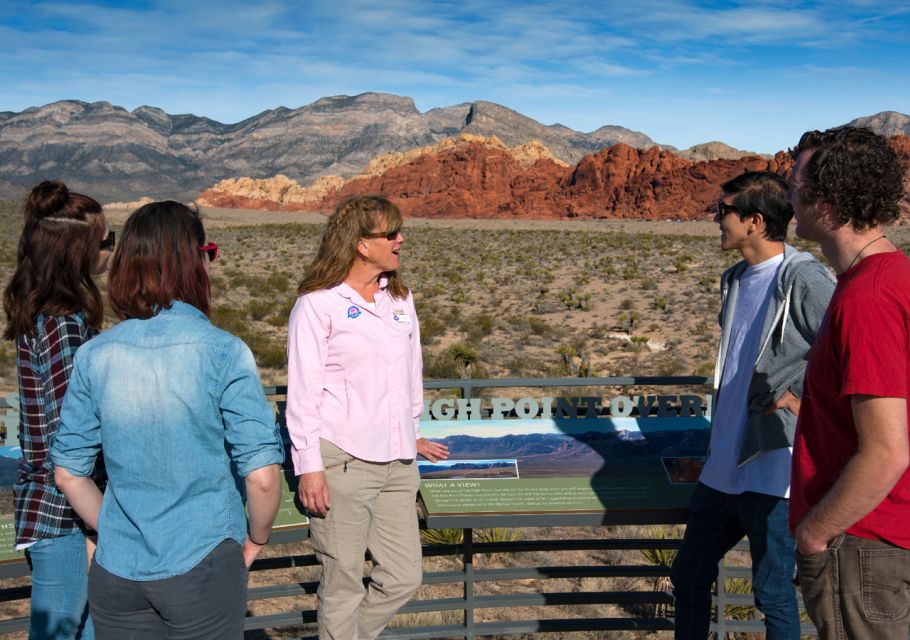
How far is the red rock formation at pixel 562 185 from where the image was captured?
86538mm

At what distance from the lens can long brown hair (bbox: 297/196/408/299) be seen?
290cm

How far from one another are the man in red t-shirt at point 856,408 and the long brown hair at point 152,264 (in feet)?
5.03

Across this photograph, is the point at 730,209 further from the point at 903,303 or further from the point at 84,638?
the point at 84,638

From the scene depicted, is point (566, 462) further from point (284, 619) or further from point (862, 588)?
point (862, 588)

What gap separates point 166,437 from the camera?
196cm

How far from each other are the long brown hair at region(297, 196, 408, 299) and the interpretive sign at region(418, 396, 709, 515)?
35.3 inches

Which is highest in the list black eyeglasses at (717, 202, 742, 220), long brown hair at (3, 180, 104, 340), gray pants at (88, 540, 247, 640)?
black eyeglasses at (717, 202, 742, 220)

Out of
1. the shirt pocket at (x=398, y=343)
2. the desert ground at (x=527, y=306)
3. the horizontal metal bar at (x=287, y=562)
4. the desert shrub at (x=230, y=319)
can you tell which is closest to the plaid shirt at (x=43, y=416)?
A: the shirt pocket at (x=398, y=343)

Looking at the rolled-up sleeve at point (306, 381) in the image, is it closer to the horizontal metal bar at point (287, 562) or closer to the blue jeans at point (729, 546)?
the horizontal metal bar at point (287, 562)

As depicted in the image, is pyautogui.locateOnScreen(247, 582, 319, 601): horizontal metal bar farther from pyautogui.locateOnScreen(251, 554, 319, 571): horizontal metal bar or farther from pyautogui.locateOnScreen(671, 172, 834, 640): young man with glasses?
pyautogui.locateOnScreen(671, 172, 834, 640): young man with glasses

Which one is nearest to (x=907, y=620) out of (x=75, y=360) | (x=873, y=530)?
(x=873, y=530)

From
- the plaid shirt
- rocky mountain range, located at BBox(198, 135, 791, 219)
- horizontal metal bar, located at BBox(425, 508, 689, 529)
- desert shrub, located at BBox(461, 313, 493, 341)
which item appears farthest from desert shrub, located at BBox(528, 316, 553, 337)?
rocky mountain range, located at BBox(198, 135, 791, 219)

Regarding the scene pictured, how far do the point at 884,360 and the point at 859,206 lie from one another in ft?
1.31

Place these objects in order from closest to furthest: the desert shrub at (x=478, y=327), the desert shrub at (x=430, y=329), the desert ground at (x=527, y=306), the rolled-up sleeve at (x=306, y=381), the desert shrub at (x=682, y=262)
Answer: the rolled-up sleeve at (x=306, y=381), the desert ground at (x=527, y=306), the desert shrub at (x=430, y=329), the desert shrub at (x=478, y=327), the desert shrub at (x=682, y=262)
